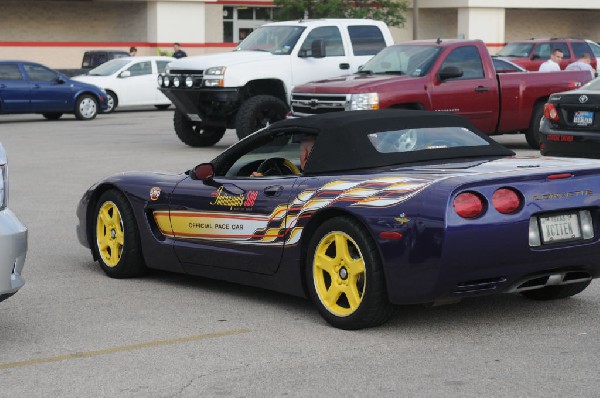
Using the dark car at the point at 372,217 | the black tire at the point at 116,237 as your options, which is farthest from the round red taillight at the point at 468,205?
the black tire at the point at 116,237

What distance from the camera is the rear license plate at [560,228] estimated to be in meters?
6.79

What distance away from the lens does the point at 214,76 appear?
20.0m

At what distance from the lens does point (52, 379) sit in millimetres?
5941

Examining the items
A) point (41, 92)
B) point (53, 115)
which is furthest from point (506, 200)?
point (53, 115)

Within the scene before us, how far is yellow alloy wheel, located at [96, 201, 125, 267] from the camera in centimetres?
880

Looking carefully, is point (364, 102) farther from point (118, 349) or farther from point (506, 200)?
point (118, 349)

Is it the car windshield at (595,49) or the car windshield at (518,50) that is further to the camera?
the car windshield at (595,49)

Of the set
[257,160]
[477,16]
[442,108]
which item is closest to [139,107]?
[442,108]

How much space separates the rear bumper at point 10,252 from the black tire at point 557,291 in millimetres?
3236

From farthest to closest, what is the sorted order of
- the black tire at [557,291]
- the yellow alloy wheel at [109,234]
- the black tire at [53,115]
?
1. the black tire at [53,115]
2. the yellow alloy wheel at [109,234]
3. the black tire at [557,291]

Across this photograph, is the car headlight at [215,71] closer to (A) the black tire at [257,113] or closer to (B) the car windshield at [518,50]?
(A) the black tire at [257,113]

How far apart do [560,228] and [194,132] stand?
15.2m

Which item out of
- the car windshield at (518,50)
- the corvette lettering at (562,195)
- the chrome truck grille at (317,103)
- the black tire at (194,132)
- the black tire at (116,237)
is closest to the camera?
the corvette lettering at (562,195)

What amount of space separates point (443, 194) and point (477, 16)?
52211 millimetres
